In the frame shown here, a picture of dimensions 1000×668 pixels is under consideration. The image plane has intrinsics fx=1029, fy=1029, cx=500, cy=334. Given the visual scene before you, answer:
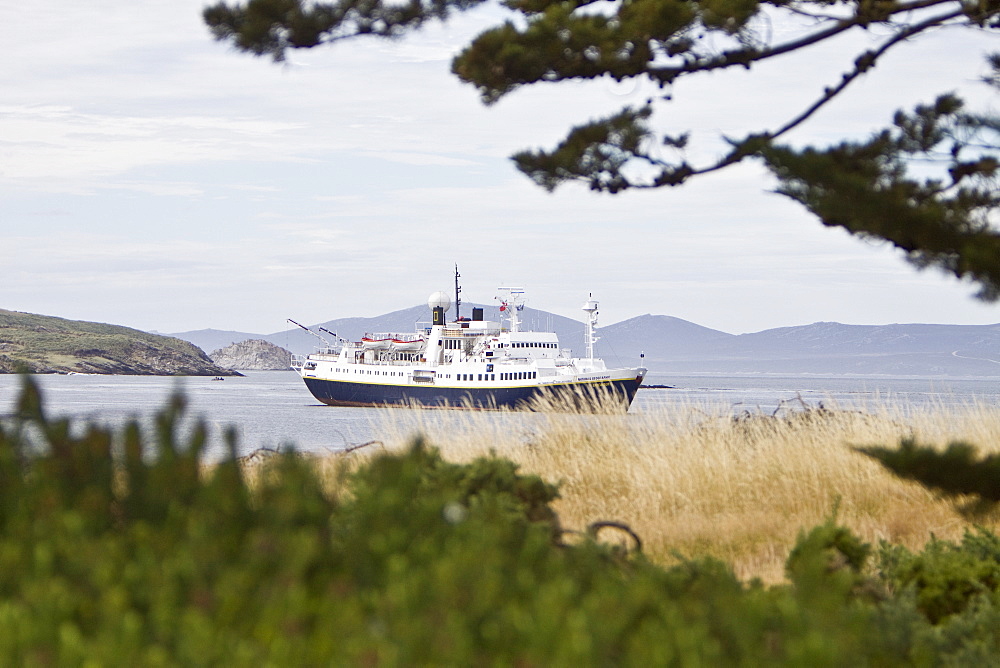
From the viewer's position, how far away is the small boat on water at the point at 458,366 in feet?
190

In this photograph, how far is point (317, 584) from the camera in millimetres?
1866

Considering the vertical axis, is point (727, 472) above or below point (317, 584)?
below

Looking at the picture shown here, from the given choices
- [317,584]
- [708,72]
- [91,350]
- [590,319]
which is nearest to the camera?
[317,584]

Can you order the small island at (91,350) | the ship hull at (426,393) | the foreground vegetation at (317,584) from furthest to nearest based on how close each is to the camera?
the small island at (91,350), the ship hull at (426,393), the foreground vegetation at (317,584)

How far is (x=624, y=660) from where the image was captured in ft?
4.98

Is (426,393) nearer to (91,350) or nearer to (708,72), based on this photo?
(708,72)

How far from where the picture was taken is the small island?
126 m

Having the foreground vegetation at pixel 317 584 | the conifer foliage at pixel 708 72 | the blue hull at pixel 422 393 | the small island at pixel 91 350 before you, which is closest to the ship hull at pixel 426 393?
the blue hull at pixel 422 393

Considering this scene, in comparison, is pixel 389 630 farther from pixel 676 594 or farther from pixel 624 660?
pixel 676 594

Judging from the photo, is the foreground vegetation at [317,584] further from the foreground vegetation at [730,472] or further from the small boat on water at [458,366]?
the small boat on water at [458,366]

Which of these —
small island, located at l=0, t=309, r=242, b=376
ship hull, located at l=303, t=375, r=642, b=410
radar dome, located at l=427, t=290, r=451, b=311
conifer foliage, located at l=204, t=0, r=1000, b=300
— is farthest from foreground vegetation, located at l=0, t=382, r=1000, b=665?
small island, located at l=0, t=309, r=242, b=376

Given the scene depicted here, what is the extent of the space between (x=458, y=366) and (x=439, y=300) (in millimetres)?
5089

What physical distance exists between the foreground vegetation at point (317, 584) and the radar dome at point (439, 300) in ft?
197

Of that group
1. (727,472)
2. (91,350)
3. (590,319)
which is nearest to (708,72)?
(727,472)
